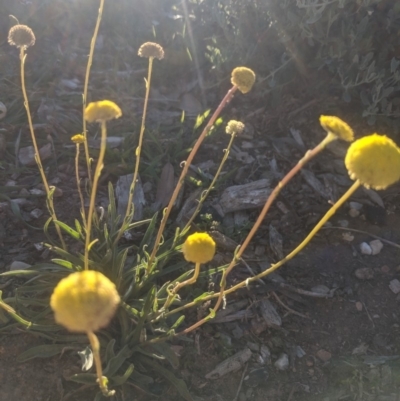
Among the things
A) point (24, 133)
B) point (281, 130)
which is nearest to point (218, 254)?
point (281, 130)

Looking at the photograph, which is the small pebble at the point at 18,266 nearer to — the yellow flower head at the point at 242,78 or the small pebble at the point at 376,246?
the yellow flower head at the point at 242,78

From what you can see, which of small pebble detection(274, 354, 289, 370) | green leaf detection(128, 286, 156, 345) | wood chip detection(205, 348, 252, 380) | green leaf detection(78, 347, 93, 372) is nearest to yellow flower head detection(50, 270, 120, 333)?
green leaf detection(78, 347, 93, 372)

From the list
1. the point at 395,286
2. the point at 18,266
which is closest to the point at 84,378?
the point at 18,266

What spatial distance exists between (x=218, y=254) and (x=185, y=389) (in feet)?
3.14

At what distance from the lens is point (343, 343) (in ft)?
10.0

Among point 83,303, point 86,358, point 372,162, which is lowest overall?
point 86,358

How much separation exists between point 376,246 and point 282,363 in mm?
1139

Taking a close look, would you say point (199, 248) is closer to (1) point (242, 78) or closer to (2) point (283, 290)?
(1) point (242, 78)

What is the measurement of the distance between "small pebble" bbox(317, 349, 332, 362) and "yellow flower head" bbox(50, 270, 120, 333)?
1.77 m

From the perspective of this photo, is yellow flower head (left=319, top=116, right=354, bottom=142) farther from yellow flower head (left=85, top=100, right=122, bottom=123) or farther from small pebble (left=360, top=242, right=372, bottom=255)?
small pebble (left=360, top=242, right=372, bottom=255)

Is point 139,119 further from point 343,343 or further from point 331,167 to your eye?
point 343,343

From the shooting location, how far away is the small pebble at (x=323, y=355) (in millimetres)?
Result: 2964

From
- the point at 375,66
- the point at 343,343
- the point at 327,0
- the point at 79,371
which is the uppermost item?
the point at 327,0

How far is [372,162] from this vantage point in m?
1.72
